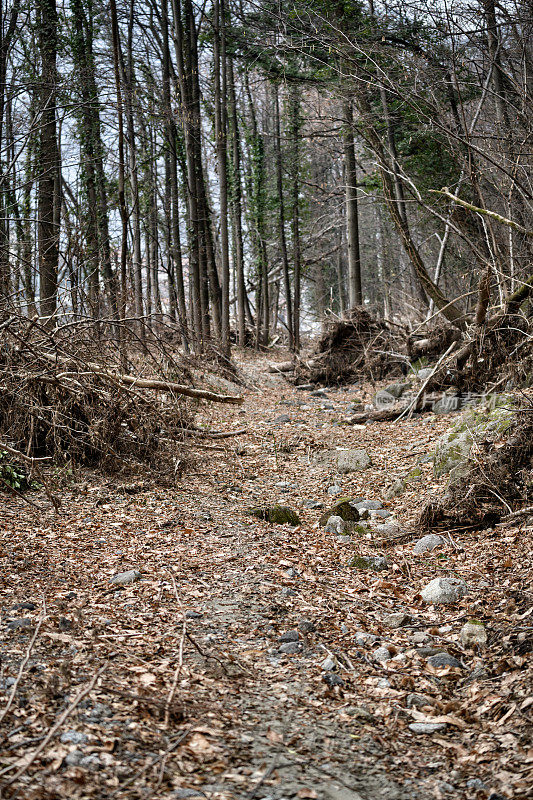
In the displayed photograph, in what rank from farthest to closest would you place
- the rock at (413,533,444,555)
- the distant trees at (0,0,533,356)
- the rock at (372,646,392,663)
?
the distant trees at (0,0,533,356)
the rock at (413,533,444,555)
the rock at (372,646,392,663)

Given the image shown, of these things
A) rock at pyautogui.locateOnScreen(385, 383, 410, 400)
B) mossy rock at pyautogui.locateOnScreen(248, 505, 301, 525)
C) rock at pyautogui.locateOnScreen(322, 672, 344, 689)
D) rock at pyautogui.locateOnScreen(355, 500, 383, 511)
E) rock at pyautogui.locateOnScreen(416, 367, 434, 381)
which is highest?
rock at pyautogui.locateOnScreen(416, 367, 434, 381)

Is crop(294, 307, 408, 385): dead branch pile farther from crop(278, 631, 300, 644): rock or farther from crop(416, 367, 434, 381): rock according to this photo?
crop(278, 631, 300, 644): rock

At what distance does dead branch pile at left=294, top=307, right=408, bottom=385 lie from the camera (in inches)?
483

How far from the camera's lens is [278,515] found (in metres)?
5.66

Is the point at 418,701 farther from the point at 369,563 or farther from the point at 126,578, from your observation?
the point at 126,578

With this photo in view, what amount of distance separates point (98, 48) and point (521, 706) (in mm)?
17554

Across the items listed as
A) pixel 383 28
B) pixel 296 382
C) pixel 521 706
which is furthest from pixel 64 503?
pixel 383 28

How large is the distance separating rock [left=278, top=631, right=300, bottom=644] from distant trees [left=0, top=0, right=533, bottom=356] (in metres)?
4.06

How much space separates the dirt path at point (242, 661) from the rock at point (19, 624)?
0.01 meters

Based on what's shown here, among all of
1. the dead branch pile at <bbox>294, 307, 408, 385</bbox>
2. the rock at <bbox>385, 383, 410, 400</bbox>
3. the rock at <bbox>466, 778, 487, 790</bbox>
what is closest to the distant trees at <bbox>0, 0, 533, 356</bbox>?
the dead branch pile at <bbox>294, 307, 408, 385</bbox>

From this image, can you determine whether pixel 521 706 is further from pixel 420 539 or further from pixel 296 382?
pixel 296 382

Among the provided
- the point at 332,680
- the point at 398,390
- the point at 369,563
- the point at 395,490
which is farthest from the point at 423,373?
the point at 332,680

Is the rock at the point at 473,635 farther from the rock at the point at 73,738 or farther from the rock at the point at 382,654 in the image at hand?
the rock at the point at 73,738

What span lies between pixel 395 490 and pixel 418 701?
352 cm
